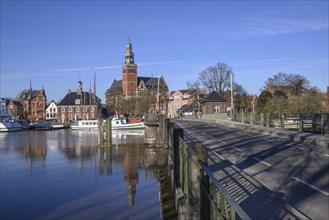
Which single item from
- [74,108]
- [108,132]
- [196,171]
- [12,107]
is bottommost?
[108,132]

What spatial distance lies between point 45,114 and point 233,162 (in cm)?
12364

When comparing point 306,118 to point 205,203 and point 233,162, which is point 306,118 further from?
point 205,203

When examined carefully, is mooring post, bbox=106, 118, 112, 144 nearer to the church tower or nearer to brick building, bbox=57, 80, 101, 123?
brick building, bbox=57, 80, 101, 123

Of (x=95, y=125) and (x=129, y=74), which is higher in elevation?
(x=129, y=74)

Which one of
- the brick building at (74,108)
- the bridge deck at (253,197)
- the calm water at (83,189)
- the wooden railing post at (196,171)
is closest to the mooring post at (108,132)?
the calm water at (83,189)

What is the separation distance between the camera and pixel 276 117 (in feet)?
114

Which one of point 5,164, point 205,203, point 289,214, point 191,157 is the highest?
point 191,157

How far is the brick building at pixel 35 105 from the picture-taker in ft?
418

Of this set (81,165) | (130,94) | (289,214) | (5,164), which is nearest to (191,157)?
(289,214)

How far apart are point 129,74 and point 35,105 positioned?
127ft

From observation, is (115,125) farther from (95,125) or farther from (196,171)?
(196,171)

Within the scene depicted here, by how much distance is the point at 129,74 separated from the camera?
146m

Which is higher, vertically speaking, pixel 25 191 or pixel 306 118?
pixel 306 118

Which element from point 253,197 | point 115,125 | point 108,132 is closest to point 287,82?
point 115,125
